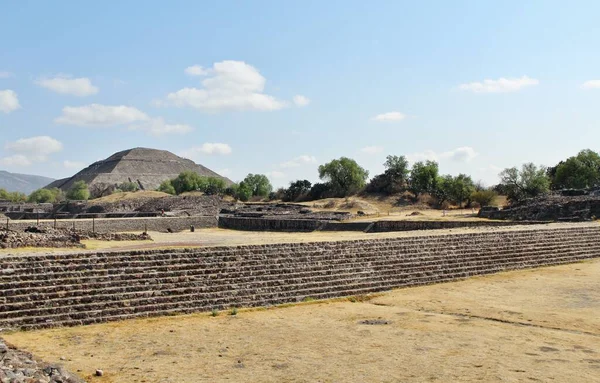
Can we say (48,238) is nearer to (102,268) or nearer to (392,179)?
(102,268)

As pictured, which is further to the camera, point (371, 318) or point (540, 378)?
point (371, 318)

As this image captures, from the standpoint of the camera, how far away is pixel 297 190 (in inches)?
2618

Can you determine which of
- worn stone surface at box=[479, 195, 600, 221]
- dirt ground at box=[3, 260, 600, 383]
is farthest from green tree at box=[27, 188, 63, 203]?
dirt ground at box=[3, 260, 600, 383]

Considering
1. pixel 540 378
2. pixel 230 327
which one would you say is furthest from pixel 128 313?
pixel 540 378

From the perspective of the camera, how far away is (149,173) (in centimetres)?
12656

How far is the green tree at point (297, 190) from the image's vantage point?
6576 centimetres

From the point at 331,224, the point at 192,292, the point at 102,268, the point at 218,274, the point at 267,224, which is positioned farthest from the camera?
the point at 267,224

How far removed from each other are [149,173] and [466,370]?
124m

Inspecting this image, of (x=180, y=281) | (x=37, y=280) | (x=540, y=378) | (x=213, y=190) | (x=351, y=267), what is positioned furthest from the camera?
(x=213, y=190)

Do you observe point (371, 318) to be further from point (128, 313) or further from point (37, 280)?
point (37, 280)

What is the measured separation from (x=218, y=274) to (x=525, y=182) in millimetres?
37867

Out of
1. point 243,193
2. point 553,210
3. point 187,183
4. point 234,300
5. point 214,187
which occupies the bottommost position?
point 234,300

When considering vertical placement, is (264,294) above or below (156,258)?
below

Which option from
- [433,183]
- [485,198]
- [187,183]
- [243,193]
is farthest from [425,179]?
[187,183]
